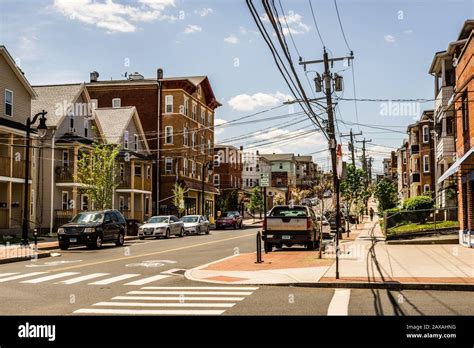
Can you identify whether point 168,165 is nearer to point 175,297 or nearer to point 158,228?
point 158,228

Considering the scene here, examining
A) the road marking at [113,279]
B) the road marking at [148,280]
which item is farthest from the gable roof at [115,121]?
the road marking at [148,280]

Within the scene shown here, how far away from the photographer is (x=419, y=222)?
29500 mm

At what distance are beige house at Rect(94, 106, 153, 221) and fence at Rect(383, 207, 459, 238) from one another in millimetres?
24477

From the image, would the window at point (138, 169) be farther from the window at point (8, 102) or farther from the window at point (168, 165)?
the window at point (8, 102)

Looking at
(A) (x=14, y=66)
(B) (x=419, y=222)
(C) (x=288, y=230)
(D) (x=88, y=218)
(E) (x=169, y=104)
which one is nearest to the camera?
(C) (x=288, y=230)

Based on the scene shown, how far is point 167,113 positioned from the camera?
5869cm

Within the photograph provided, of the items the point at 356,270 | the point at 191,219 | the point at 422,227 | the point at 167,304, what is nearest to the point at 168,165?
the point at 191,219

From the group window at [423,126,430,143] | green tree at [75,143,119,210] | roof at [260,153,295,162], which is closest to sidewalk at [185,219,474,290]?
green tree at [75,143,119,210]

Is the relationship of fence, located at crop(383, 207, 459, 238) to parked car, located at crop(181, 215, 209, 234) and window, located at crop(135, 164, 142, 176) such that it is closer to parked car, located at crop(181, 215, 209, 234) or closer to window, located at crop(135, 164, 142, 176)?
parked car, located at crop(181, 215, 209, 234)

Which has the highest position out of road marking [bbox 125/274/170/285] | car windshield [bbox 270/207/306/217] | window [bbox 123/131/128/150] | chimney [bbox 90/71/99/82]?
chimney [bbox 90/71/99/82]

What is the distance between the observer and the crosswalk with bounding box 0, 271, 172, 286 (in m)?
14.1

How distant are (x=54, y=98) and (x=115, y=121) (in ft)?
28.8

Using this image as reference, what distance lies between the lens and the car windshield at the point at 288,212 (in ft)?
74.8
